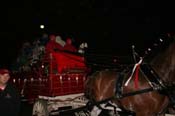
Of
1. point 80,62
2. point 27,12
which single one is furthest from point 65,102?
point 27,12

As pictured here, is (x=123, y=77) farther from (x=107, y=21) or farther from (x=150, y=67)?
(x=107, y=21)

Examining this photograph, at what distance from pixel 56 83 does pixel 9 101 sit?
11.1 feet

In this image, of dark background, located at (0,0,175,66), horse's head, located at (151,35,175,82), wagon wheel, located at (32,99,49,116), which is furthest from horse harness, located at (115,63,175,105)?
dark background, located at (0,0,175,66)

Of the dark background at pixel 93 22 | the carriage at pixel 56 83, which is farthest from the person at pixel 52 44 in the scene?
the dark background at pixel 93 22

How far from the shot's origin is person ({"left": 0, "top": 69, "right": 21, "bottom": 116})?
5.45 meters

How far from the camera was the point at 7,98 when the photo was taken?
5453 mm

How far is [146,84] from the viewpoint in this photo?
677 centimetres

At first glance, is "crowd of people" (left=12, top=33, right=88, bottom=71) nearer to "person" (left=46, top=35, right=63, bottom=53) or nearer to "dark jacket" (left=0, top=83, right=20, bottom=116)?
"person" (left=46, top=35, right=63, bottom=53)

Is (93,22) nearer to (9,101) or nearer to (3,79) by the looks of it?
(3,79)

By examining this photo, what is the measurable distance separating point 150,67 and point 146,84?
0.34 m

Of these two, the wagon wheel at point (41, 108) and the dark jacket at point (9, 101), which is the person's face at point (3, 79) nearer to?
the dark jacket at point (9, 101)

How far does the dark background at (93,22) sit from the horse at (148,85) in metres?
15.0

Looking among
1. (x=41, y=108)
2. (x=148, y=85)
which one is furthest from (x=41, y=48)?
(x=148, y=85)

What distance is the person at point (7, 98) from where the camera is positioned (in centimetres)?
545
